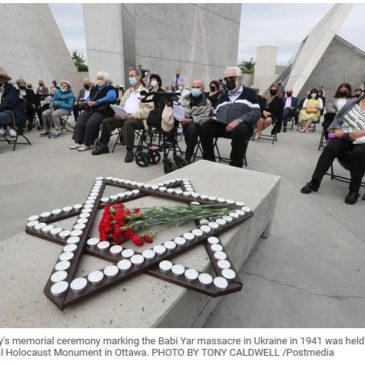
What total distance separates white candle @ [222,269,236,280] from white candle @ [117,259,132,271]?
0.37 metres

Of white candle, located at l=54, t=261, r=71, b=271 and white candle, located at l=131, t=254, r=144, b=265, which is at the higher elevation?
white candle, located at l=131, t=254, r=144, b=265

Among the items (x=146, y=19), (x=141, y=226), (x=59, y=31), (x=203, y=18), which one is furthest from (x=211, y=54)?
(x=141, y=226)

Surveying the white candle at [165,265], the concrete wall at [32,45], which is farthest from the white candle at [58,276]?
the concrete wall at [32,45]

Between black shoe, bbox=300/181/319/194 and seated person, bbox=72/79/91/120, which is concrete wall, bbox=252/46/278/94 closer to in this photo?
seated person, bbox=72/79/91/120

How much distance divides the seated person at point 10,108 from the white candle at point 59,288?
15.0ft

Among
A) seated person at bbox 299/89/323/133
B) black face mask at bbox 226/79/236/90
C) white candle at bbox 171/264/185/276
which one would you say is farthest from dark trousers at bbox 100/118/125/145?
seated person at bbox 299/89/323/133

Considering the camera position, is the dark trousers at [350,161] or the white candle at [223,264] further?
the dark trousers at [350,161]

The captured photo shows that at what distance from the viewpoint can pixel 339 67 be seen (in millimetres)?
15148

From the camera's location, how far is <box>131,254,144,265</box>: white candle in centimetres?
95

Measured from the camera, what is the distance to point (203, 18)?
12.6 m

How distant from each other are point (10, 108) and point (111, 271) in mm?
4755

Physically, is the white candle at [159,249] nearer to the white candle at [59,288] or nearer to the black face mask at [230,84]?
the white candle at [59,288]

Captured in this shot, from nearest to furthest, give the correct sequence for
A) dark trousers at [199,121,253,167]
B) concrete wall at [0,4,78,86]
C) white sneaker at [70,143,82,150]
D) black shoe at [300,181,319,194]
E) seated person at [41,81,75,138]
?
black shoe at [300,181,319,194], dark trousers at [199,121,253,167], white sneaker at [70,143,82,150], seated person at [41,81,75,138], concrete wall at [0,4,78,86]

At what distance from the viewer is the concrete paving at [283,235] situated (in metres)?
1.35
